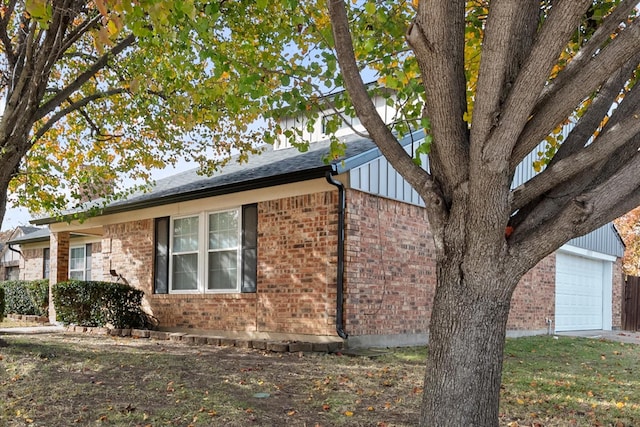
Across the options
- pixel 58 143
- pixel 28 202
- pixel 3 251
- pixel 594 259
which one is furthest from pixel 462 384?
pixel 3 251

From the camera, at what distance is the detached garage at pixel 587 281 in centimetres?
1603

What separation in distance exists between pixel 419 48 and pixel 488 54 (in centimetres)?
45

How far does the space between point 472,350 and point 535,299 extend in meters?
11.8

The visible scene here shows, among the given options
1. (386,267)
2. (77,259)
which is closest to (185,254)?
(386,267)

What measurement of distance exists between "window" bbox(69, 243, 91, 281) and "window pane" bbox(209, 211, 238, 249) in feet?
25.7

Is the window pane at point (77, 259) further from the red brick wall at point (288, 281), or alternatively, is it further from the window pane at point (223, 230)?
the window pane at point (223, 230)

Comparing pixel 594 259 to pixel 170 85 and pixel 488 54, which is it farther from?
pixel 488 54

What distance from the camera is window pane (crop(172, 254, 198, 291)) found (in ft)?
38.4

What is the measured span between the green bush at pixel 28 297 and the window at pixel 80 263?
0.89 metres

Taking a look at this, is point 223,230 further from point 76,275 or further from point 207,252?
point 76,275

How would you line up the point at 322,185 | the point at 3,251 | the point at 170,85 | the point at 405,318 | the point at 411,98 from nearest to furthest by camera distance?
the point at 411,98 → the point at 170,85 → the point at 322,185 → the point at 405,318 → the point at 3,251

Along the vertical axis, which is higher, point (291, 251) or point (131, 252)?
point (291, 251)

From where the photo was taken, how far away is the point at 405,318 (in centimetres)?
1045

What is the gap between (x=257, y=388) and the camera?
6262 millimetres
